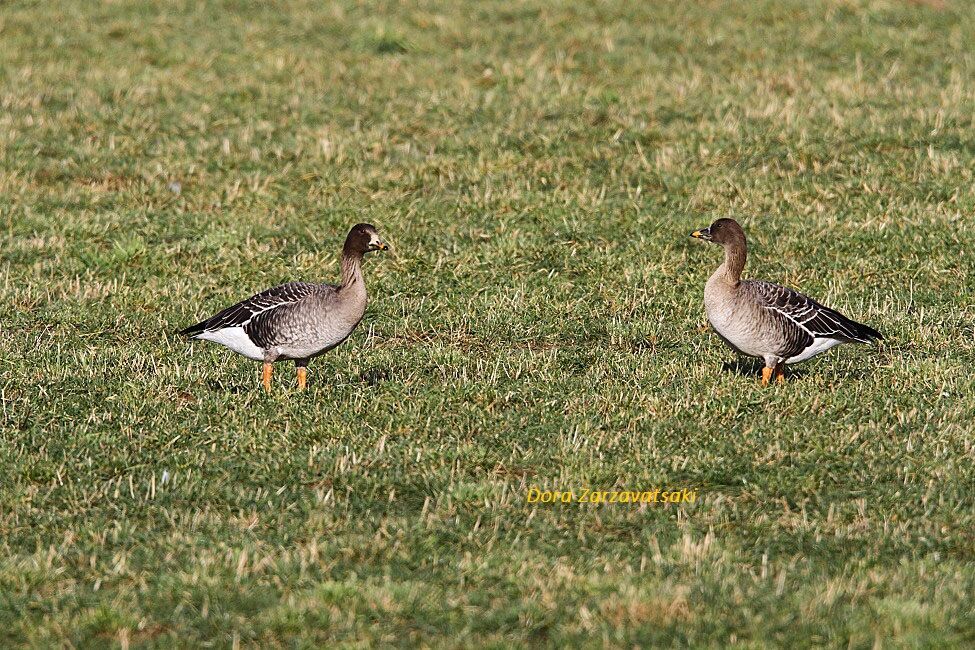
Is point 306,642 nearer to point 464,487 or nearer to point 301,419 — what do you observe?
point 464,487

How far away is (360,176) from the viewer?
19344mm

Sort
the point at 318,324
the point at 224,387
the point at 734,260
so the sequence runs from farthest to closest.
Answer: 1. the point at 734,260
2. the point at 224,387
3. the point at 318,324

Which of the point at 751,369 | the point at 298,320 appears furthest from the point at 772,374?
the point at 298,320

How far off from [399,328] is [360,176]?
5562 mm

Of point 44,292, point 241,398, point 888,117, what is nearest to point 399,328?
point 241,398

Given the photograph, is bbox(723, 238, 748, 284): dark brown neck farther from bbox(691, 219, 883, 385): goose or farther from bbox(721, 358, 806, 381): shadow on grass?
bbox(721, 358, 806, 381): shadow on grass

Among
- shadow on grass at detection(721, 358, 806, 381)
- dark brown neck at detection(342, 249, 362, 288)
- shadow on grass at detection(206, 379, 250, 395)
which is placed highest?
dark brown neck at detection(342, 249, 362, 288)

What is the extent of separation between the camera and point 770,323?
11531 millimetres

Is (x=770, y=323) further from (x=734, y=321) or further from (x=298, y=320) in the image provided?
(x=298, y=320)

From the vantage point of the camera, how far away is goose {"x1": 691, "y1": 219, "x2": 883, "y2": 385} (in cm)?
1153

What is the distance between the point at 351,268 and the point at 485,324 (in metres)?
2.80

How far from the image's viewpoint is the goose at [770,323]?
454 inches
